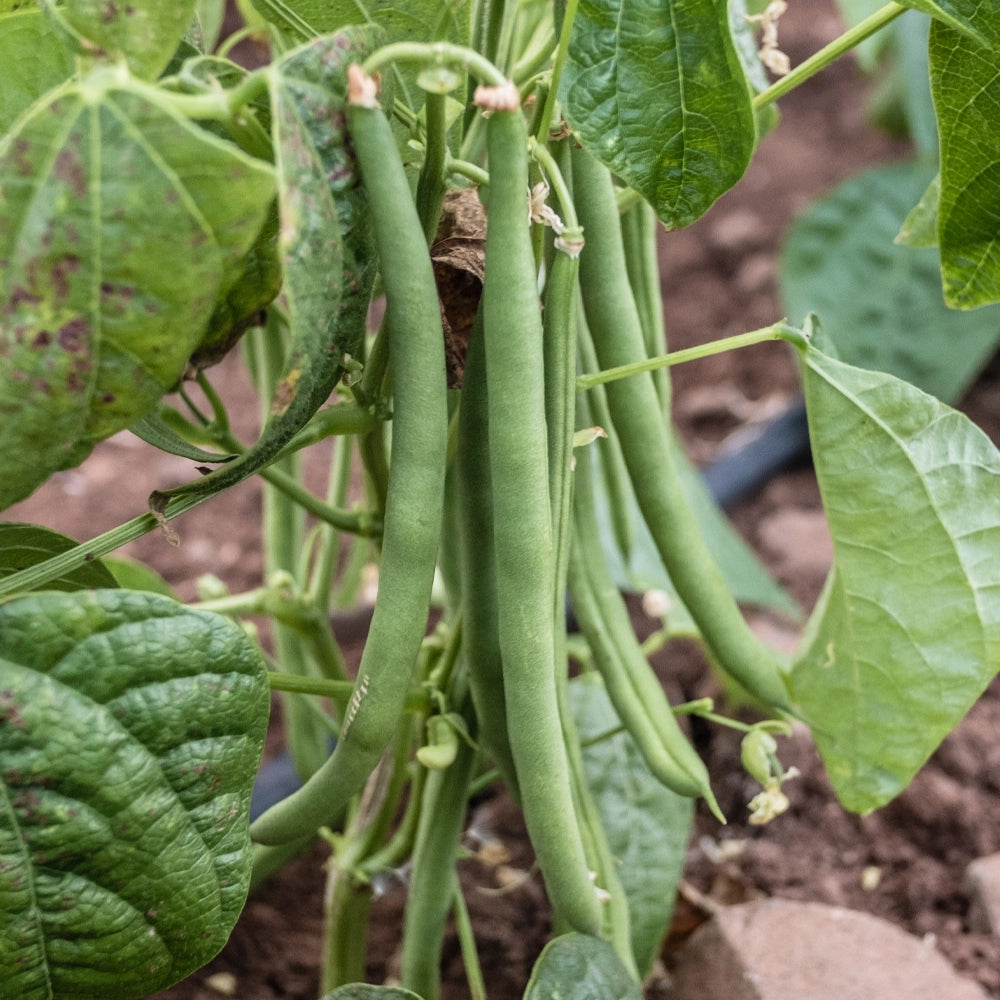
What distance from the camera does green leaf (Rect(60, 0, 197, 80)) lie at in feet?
1.62

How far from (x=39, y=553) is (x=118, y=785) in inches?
6.9

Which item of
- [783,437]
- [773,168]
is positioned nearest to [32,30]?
[783,437]

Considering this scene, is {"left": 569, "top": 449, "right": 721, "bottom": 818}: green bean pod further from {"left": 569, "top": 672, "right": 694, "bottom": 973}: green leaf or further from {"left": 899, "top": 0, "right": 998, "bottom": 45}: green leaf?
{"left": 899, "top": 0, "right": 998, "bottom": 45}: green leaf

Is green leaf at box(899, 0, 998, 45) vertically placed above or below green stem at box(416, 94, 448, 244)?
above

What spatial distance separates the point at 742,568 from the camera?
145 centimetres

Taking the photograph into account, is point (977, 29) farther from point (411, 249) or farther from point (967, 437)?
point (411, 249)

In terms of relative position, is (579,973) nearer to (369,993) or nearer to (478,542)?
(369,993)

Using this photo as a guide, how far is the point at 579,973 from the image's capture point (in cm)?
70

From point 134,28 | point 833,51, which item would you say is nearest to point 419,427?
point 134,28

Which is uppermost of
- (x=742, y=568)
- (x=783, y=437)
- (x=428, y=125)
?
(x=428, y=125)

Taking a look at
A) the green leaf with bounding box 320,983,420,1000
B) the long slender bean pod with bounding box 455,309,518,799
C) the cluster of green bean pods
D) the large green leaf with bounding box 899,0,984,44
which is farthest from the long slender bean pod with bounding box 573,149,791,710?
the green leaf with bounding box 320,983,420,1000

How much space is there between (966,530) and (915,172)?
1519 millimetres

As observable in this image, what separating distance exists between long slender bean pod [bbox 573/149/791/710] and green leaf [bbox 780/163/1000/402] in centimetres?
124

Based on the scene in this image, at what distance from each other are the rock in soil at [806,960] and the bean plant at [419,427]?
245 mm
